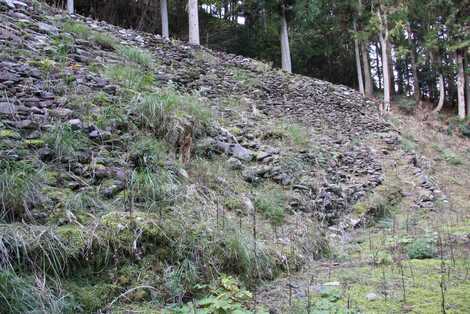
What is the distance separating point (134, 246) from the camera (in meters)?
2.74

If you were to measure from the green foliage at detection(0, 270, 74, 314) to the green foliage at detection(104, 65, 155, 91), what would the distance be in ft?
11.3

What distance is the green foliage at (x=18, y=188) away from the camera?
2.64 m

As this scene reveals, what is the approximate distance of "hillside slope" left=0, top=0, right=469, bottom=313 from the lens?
253cm

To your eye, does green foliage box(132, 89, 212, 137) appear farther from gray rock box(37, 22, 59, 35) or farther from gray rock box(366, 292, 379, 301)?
gray rock box(366, 292, 379, 301)

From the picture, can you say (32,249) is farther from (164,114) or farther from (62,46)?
(62,46)

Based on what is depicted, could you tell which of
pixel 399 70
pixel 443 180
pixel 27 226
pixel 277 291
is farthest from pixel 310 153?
pixel 399 70

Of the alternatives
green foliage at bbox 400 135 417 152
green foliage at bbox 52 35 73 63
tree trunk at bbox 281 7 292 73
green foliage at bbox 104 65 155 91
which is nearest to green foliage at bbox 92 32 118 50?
green foliage at bbox 52 35 73 63

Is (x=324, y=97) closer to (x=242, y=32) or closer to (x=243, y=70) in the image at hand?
(x=243, y=70)

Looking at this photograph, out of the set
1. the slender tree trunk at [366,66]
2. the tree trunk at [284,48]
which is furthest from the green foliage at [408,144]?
the slender tree trunk at [366,66]

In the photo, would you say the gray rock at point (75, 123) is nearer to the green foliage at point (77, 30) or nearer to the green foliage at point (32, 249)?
the green foliage at point (32, 249)

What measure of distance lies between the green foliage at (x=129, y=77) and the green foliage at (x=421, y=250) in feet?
12.2

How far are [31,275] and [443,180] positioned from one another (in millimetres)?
7695

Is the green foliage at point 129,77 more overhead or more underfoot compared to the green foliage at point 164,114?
more overhead

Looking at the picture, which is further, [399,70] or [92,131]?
[399,70]
